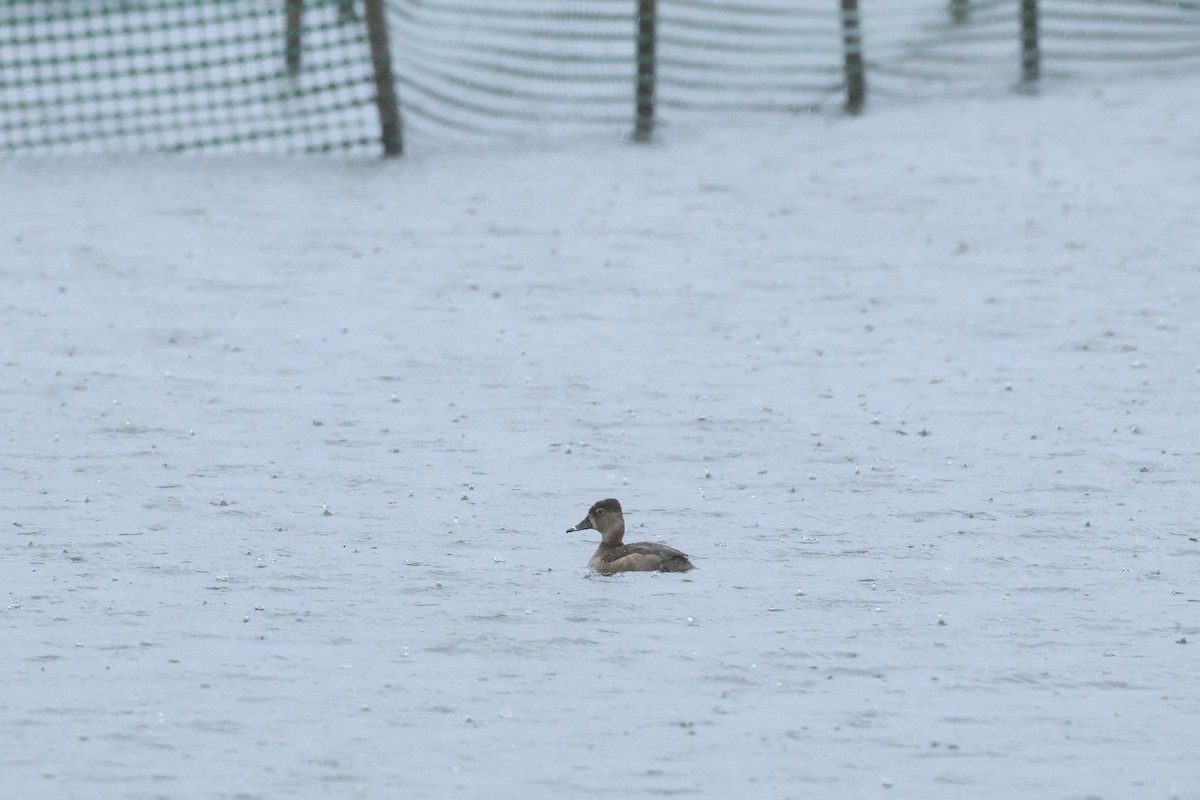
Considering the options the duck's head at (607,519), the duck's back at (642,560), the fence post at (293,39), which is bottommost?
the duck's back at (642,560)

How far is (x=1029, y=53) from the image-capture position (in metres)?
15.5

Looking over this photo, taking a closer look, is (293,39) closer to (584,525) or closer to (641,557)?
(584,525)

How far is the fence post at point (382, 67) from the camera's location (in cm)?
1320

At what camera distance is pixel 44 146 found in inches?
543

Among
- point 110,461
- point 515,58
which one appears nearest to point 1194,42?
point 515,58

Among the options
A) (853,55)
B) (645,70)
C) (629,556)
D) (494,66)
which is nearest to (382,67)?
(494,66)

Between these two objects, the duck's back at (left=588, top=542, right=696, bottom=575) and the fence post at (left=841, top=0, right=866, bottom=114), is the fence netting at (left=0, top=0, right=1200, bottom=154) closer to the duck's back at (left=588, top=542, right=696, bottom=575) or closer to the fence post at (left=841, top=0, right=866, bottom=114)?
the fence post at (left=841, top=0, right=866, bottom=114)

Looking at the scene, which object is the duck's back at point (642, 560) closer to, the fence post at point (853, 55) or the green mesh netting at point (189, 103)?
the green mesh netting at point (189, 103)

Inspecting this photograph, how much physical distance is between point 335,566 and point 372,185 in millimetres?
6835

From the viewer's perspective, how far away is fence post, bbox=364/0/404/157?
1320 centimetres

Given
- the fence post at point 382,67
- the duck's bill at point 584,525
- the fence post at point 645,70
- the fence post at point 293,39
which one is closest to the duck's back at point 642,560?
the duck's bill at point 584,525

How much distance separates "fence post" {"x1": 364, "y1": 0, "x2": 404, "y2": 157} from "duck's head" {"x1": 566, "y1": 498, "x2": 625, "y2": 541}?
24.1 feet

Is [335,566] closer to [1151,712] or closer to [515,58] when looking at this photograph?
[1151,712]

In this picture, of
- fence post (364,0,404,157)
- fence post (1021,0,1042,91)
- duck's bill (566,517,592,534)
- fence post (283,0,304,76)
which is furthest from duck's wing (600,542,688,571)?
fence post (1021,0,1042,91)
